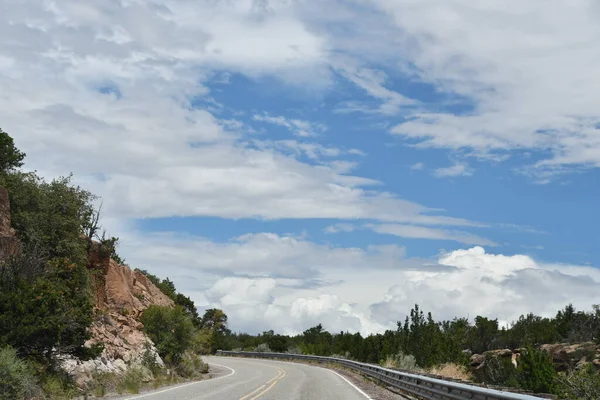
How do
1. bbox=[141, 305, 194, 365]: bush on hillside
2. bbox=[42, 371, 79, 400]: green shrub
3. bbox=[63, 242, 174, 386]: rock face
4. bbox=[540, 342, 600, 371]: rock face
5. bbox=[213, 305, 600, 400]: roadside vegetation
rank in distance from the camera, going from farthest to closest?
bbox=[540, 342, 600, 371]: rock face < bbox=[213, 305, 600, 400]: roadside vegetation < bbox=[141, 305, 194, 365]: bush on hillside < bbox=[63, 242, 174, 386]: rock face < bbox=[42, 371, 79, 400]: green shrub

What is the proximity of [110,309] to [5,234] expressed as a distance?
1278 centimetres

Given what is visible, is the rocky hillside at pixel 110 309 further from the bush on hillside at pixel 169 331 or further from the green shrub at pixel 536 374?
the green shrub at pixel 536 374

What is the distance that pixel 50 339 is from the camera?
21.3 meters

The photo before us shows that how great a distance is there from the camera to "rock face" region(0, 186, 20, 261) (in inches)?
1032

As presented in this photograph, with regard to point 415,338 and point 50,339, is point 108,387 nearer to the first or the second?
point 50,339

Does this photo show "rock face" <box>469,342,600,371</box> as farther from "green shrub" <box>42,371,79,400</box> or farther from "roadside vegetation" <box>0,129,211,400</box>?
"green shrub" <box>42,371,79,400</box>

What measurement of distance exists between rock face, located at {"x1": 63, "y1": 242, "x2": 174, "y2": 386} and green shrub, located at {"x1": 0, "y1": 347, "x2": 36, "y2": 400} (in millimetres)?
5293

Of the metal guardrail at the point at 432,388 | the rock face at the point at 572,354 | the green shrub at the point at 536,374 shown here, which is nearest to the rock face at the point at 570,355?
the rock face at the point at 572,354

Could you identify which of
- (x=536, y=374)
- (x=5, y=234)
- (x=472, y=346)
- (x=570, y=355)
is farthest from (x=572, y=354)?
(x=5, y=234)

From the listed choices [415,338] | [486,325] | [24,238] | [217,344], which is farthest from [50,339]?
[486,325]

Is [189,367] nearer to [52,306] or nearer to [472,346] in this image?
[52,306]

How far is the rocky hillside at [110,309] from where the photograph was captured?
26.7 metres

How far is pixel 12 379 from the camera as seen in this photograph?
702 inches

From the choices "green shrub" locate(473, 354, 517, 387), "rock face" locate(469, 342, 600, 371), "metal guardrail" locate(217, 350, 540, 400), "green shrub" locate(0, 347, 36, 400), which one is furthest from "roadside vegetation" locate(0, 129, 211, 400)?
"rock face" locate(469, 342, 600, 371)
